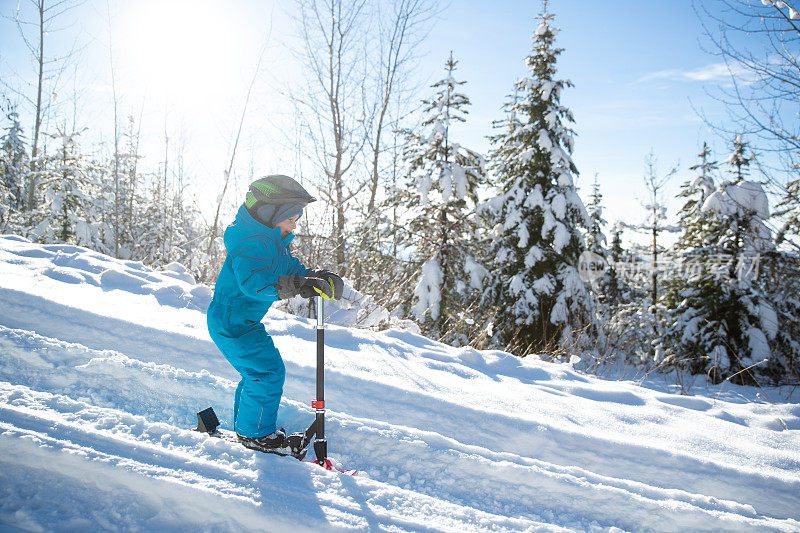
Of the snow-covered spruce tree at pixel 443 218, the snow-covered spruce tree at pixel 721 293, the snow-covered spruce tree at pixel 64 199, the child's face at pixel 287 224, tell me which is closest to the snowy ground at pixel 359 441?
the child's face at pixel 287 224

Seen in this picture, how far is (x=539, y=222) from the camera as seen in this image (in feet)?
45.7

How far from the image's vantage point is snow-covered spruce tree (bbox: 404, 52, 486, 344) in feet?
39.7

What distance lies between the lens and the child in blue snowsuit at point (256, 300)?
2717 mm

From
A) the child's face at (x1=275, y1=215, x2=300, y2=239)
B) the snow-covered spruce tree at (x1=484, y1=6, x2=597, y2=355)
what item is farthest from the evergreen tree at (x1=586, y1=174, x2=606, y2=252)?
the child's face at (x1=275, y1=215, x2=300, y2=239)

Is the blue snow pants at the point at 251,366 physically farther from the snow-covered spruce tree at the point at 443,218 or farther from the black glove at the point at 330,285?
the snow-covered spruce tree at the point at 443,218

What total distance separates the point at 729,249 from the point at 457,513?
1519 cm

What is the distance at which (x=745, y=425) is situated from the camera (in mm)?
3607

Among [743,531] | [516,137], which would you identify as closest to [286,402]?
[743,531]

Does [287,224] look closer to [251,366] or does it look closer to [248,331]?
[248,331]

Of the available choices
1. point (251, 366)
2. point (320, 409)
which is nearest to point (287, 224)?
point (251, 366)

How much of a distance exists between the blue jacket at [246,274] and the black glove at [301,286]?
7 centimetres

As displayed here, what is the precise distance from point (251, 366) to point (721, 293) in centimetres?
1572

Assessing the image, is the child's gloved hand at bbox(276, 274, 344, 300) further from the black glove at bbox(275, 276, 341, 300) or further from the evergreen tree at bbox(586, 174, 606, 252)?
the evergreen tree at bbox(586, 174, 606, 252)

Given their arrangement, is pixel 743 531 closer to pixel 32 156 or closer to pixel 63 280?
pixel 63 280
